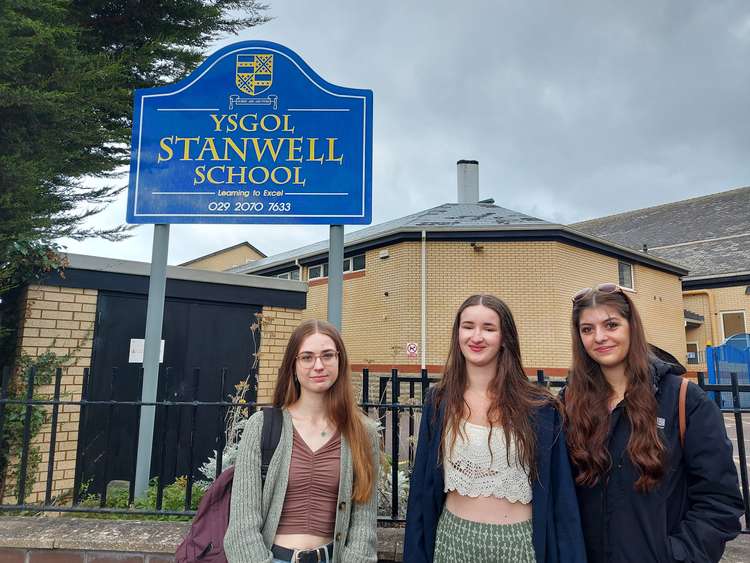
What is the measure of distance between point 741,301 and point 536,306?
13.0 m

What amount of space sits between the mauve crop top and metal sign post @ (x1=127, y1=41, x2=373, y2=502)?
200 centimetres

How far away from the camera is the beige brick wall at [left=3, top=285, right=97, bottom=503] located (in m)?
4.52

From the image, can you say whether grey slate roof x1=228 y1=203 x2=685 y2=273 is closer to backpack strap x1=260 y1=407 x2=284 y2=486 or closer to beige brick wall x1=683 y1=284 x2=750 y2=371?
beige brick wall x1=683 y1=284 x2=750 y2=371

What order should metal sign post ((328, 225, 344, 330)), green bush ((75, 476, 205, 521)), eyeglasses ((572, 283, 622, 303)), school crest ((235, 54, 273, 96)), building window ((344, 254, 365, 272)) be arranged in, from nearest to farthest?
eyeglasses ((572, 283, 622, 303)) < green bush ((75, 476, 205, 521)) < metal sign post ((328, 225, 344, 330)) < school crest ((235, 54, 273, 96)) < building window ((344, 254, 365, 272))

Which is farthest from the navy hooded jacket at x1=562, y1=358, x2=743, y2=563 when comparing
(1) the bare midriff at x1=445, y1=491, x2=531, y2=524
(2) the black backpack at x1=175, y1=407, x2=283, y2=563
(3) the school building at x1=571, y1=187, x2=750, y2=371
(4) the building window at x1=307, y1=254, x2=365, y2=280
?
(3) the school building at x1=571, y1=187, x2=750, y2=371

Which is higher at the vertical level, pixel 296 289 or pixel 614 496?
pixel 296 289

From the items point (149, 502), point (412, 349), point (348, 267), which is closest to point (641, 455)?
point (149, 502)

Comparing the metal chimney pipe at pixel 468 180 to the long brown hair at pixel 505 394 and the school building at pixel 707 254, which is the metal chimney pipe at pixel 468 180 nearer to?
the school building at pixel 707 254

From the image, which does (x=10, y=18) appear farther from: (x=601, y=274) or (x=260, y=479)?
(x=601, y=274)

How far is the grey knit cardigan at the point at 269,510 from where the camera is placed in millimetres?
1679

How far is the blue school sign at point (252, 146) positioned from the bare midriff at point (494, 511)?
92.5 inches

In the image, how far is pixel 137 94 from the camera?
154 inches

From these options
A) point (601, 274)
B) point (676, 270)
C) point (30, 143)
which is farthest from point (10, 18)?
point (676, 270)

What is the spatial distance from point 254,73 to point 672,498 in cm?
379
